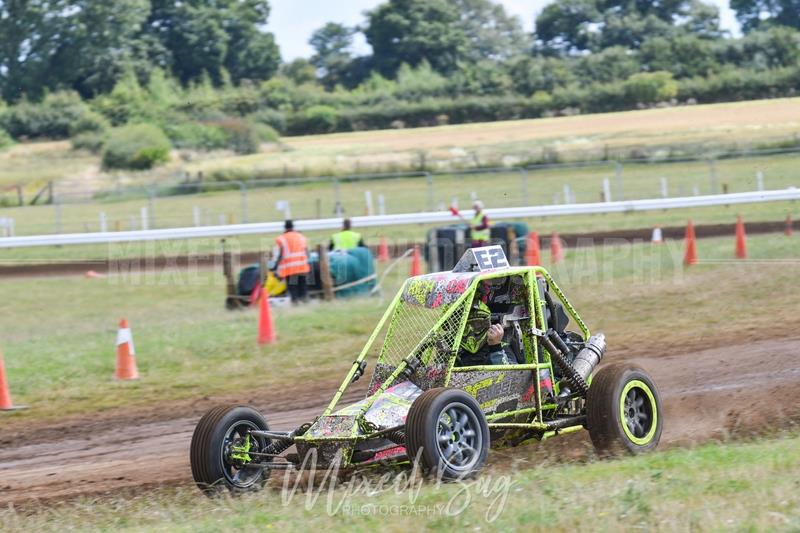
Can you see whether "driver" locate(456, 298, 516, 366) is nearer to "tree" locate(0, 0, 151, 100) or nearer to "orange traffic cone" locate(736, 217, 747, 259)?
"orange traffic cone" locate(736, 217, 747, 259)

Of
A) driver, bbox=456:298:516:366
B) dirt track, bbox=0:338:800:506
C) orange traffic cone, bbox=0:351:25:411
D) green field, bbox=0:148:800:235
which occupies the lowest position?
dirt track, bbox=0:338:800:506

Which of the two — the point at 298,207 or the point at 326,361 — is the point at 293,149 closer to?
the point at 298,207

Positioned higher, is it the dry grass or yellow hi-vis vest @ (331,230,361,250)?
the dry grass

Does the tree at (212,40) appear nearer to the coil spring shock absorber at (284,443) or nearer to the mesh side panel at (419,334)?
the mesh side panel at (419,334)

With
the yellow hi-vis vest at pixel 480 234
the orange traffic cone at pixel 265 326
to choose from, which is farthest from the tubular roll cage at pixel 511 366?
the yellow hi-vis vest at pixel 480 234

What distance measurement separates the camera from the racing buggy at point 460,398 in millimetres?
6977

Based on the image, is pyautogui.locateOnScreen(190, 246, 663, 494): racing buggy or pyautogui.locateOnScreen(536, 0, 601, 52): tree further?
pyautogui.locateOnScreen(536, 0, 601, 52): tree

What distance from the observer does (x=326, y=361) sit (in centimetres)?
1338

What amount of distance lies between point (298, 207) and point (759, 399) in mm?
24307

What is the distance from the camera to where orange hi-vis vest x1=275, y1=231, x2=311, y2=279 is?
17325 mm

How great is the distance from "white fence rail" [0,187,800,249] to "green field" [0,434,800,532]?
54.6ft

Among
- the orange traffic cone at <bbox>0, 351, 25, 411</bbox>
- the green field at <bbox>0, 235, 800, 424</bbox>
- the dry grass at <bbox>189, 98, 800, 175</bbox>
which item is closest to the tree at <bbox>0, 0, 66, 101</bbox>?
the dry grass at <bbox>189, 98, 800, 175</bbox>

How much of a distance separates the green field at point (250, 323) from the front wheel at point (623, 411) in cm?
485

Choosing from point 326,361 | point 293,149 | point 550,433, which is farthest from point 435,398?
point 293,149
